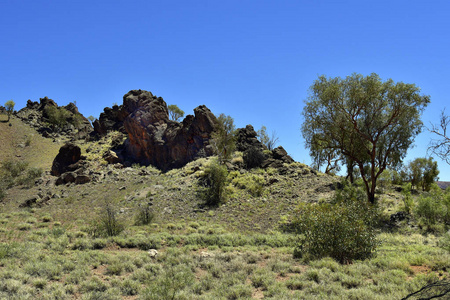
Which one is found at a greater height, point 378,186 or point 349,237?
point 378,186

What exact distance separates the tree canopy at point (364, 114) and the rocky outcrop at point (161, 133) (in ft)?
55.3

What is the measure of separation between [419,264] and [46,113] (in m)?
85.3

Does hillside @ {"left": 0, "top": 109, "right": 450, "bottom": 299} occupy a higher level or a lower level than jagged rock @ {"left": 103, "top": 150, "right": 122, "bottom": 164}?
lower

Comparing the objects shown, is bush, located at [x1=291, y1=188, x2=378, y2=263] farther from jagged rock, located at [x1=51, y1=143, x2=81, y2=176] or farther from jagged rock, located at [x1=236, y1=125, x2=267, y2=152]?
jagged rock, located at [x1=51, y1=143, x2=81, y2=176]

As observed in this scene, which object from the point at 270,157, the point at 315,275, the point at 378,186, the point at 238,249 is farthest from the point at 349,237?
the point at 378,186

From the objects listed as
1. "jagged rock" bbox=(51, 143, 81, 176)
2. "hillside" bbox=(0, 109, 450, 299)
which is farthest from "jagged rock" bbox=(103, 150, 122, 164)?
"hillside" bbox=(0, 109, 450, 299)

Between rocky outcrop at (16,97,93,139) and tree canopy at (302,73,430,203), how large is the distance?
5803 centimetres

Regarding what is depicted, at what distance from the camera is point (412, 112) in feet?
70.8

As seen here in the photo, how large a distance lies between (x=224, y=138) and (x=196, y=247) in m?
22.0

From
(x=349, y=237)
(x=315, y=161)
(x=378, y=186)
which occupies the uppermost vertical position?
(x=315, y=161)

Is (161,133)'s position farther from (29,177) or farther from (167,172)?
(29,177)

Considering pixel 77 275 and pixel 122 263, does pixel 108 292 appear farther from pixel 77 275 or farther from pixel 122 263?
pixel 122 263

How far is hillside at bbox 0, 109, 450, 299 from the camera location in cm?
848

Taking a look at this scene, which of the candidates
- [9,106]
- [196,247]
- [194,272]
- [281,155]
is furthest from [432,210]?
[9,106]
